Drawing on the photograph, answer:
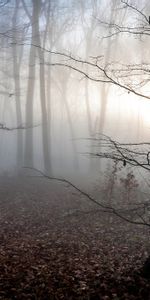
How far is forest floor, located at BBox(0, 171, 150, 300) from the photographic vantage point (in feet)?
21.8

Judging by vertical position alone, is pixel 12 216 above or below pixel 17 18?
below

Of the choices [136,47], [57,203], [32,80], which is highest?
[136,47]

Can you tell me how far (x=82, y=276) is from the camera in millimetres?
7359

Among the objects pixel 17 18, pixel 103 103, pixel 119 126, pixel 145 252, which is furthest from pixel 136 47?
pixel 145 252

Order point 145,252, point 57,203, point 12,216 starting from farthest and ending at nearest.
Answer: point 57,203, point 12,216, point 145,252

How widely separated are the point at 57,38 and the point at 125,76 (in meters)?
25.5

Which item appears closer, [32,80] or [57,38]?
[32,80]

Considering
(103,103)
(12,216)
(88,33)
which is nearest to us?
(12,216)

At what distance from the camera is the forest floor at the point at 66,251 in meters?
6.64

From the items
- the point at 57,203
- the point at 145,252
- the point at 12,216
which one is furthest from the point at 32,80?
the point at 145,252

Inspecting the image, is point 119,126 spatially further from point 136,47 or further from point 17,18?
point 17,18

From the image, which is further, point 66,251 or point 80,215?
point 80,215

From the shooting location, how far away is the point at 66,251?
376 inches

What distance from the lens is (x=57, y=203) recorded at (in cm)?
1644
